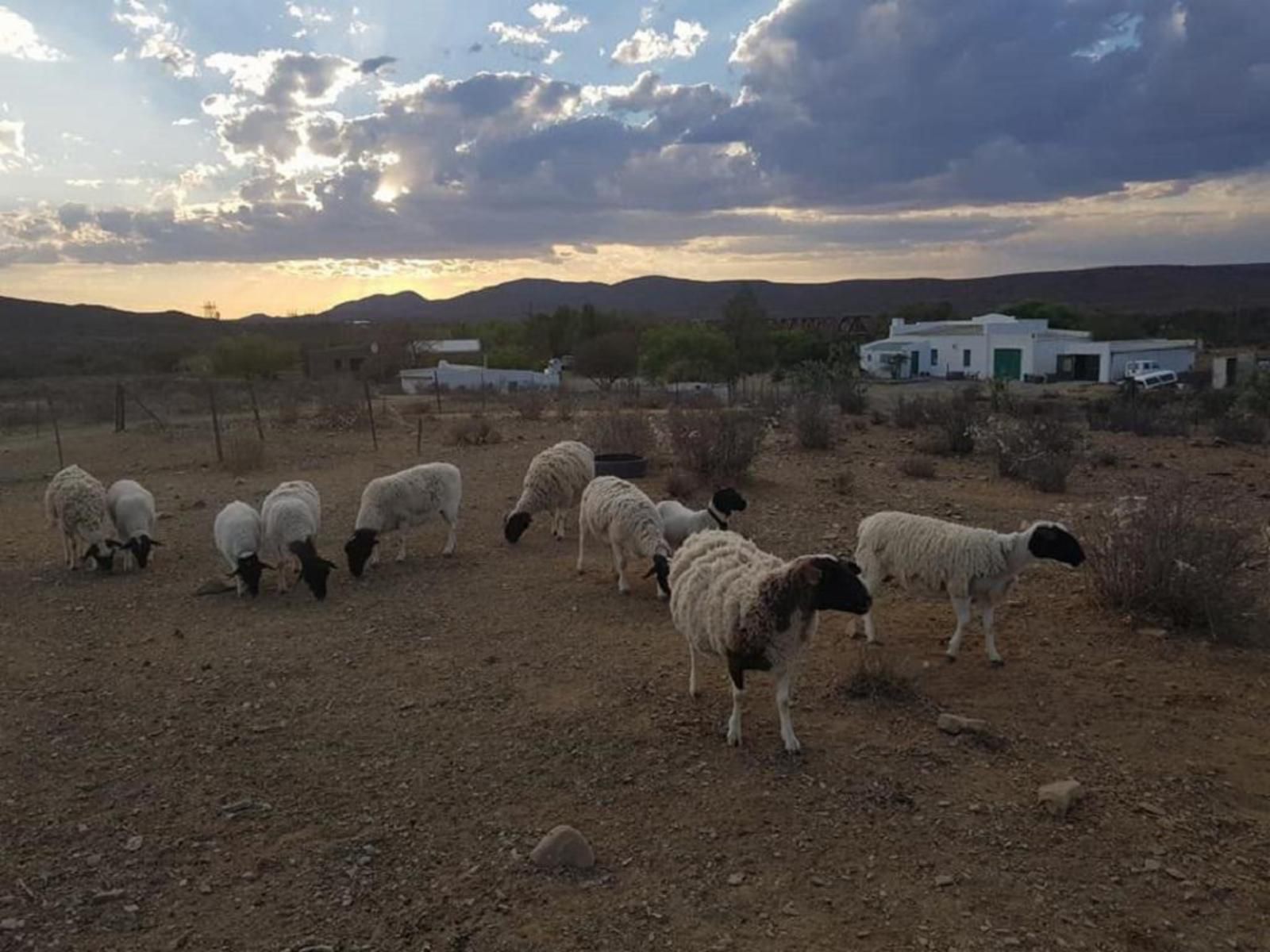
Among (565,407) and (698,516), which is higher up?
(698,516)

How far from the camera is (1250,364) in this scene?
58531 millimetres

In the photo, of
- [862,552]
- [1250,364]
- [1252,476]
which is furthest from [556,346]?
[862,552]

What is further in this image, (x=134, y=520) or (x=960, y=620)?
(x=134, y=520)

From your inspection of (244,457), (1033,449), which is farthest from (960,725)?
(244,457)

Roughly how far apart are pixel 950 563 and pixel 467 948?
498cm

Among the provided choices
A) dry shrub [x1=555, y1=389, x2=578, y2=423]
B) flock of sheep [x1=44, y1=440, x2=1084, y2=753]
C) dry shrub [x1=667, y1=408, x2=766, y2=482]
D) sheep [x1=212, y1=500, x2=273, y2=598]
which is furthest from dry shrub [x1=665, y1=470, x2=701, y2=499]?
dry shrub [x1=555, y1=389, x2=578, y2=423]

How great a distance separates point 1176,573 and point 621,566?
16.6 ft

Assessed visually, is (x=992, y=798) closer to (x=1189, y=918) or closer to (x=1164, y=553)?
(x=1189, y=918)

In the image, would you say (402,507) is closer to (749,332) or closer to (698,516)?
(698,516)

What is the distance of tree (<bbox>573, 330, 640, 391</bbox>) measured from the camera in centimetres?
6325

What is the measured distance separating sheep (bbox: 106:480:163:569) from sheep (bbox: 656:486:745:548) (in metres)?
6.22

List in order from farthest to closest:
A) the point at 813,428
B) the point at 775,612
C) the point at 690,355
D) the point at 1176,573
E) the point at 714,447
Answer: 1. the point at 690,355
2. the point at 813,428
3. the point at 714,447
4. the point at 1176,573
5. the point at 775,612

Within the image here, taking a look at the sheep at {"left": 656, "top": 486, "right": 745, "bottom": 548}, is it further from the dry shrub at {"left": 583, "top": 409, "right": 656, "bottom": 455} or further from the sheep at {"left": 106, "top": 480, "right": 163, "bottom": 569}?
the dry shrub at {"left": 583, "top": 409, "right": 656, "bottom": 455}

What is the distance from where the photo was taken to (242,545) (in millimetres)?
10633
